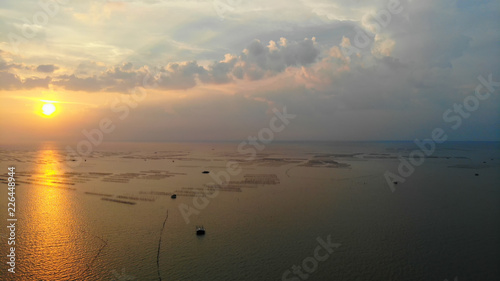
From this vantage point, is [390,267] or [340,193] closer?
[390,267]

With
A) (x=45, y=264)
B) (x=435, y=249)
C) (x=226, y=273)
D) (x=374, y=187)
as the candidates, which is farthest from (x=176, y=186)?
(x=435, y=249)

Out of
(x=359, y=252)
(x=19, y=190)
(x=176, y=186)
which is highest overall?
(x=19, y=190)

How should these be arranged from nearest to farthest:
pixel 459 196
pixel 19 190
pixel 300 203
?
pixel 300 203 → pixel 459 196 → pixel 19 190

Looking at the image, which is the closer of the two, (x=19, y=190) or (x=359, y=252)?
(x=359, y=252)

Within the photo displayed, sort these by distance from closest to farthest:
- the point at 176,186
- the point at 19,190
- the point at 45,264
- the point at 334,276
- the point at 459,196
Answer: the point at 334,276
the point at 45,264
the point at 459,196
the point at 19,190
the point at 176,186

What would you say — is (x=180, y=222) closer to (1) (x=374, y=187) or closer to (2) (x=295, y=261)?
(2) (x=295, y=261)

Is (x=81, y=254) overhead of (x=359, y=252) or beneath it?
overhead

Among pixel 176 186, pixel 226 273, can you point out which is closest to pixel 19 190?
pixel 176 186

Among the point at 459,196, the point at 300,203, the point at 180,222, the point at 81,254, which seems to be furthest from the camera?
the point at 459,196

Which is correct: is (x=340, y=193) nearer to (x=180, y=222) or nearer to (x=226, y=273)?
(x=180, y=222)
